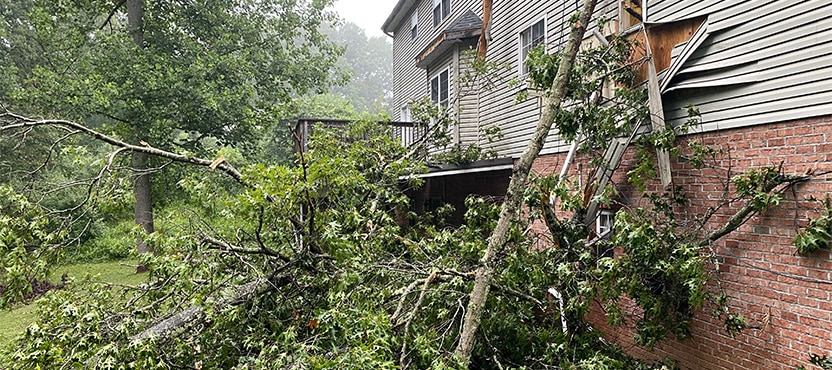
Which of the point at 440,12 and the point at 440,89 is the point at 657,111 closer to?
the point at 440,89

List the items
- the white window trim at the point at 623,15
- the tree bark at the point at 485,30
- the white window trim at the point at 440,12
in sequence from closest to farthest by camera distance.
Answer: the white window trim at the point at 623,15
the tree bark at the point at 485,30
the white window trim at the point at 440,12

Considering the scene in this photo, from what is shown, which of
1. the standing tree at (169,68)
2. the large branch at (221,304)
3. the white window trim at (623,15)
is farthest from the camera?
the standing tree at (169,68)

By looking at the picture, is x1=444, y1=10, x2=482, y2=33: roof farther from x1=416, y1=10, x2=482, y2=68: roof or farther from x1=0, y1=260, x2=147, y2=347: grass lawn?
x1=0, y1=260, x2=147, y2=347: grass lawn

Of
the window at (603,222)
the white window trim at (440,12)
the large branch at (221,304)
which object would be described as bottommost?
→ the large branch at (221,304)

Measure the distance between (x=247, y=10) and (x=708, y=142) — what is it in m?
15.3

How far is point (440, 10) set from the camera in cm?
1409

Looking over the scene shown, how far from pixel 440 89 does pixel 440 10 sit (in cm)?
304

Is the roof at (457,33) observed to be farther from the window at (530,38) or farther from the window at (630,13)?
the window at (630,13)

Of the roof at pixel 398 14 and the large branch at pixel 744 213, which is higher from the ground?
the roof at pixel 398 14

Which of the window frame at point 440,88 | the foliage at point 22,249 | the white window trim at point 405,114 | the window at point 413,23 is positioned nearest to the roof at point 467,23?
the window frame at point 440,88

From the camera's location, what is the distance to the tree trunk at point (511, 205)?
170 inches

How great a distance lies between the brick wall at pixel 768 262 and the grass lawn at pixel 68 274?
6.96m

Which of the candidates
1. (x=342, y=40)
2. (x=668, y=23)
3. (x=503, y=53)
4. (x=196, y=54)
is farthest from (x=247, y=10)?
(x=342, y=40)

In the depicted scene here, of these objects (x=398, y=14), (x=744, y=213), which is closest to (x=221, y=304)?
(x=744, y=213)
